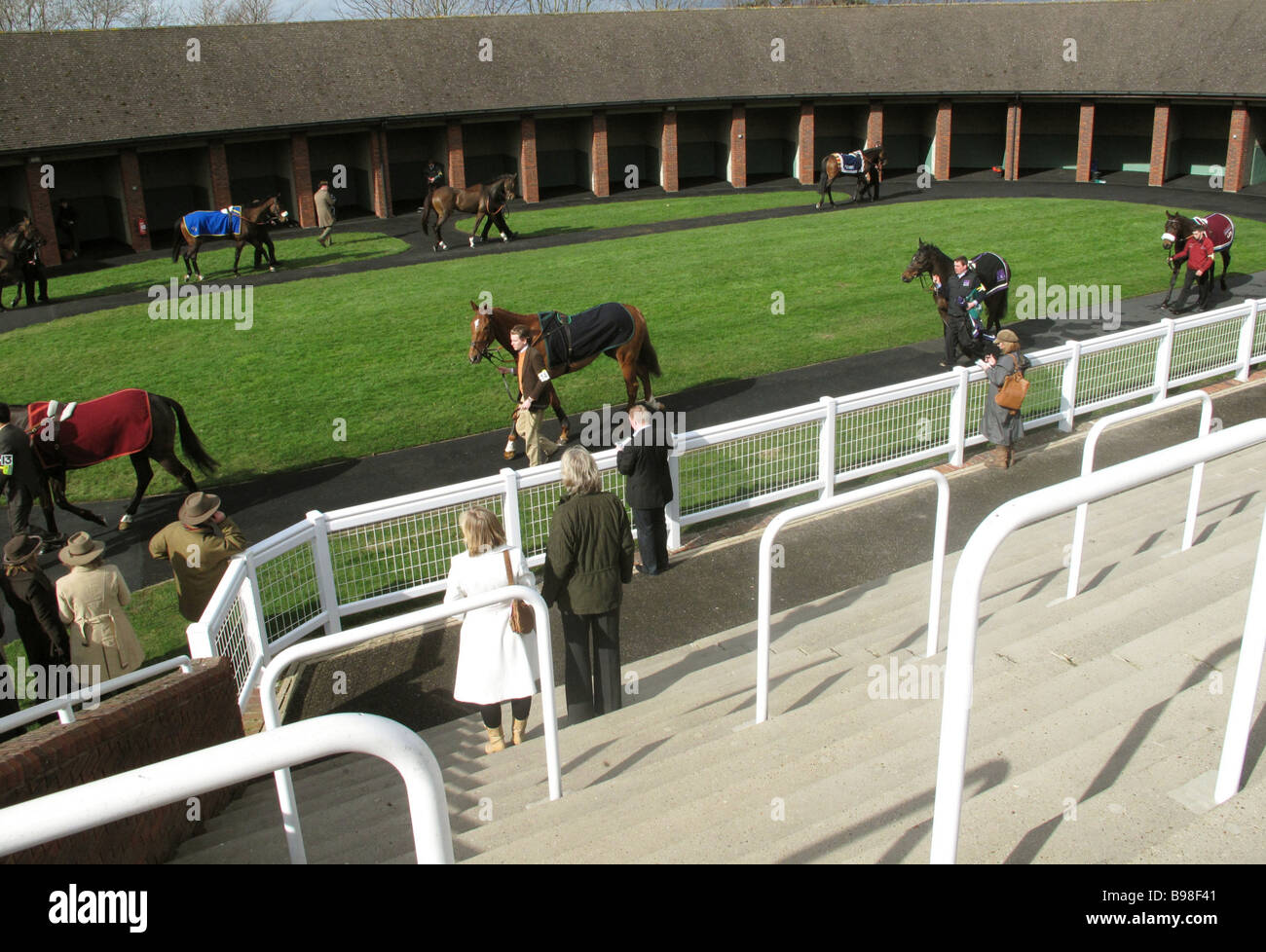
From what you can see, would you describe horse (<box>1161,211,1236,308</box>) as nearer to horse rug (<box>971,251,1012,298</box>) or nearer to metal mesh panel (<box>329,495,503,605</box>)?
horse rug (<box>971,251,1012,298</box>)

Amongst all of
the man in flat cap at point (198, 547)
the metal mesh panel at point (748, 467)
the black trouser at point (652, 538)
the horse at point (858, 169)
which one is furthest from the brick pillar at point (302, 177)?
the man in flat cap at point (198, 547)

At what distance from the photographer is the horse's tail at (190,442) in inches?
428

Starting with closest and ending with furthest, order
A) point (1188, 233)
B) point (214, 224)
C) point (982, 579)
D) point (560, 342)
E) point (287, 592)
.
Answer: point (982, 579), point (287, 592), point (560, 342), point (1188, 233), point (214, 224)

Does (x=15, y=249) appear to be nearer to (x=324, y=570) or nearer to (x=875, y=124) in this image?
(x=324, y=570)

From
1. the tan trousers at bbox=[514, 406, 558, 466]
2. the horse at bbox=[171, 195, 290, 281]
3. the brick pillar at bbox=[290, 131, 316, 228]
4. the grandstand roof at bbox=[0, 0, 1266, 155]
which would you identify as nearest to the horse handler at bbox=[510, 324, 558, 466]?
the tan trousers at bbox=[514, 406, 558, 466]

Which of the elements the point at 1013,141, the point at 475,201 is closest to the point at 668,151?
the point at 475,201

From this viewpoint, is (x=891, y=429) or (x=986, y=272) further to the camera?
(x=986, y=272)

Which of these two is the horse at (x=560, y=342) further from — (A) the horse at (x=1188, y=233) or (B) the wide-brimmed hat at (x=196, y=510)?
(A) the horse at (x=1188, y=233)

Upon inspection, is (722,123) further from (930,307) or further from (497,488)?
(497,488)

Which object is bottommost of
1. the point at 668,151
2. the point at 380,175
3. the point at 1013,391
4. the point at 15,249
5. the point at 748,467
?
the point at 748,467

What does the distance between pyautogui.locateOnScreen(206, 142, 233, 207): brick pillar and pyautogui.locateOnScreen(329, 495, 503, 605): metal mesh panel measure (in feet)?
76.4

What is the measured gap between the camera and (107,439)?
10.6 meters

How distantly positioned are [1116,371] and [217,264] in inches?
762

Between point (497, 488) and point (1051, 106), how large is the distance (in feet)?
104
